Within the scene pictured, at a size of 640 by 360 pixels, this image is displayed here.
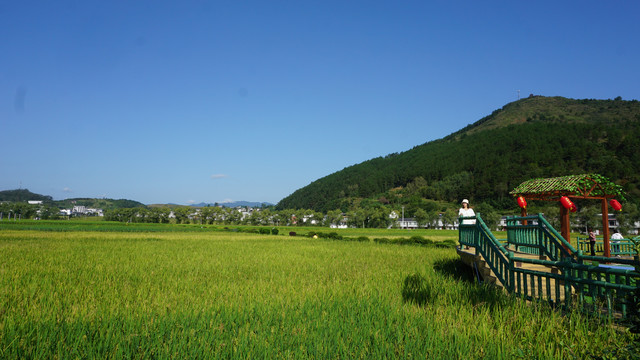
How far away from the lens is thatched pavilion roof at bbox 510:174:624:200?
451 inches

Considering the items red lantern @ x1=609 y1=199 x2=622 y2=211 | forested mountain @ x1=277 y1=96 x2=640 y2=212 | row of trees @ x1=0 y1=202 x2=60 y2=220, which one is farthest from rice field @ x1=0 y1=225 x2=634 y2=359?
row of trees @ x1=0 y1=202 x2=60 y2=220

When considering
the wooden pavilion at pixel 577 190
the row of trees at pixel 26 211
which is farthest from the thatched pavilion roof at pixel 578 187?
the row of trees at pixel 26 211

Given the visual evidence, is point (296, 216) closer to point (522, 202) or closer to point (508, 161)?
point (508, 161)

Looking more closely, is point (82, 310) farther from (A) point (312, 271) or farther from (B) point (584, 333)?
(B) point (584, 333)

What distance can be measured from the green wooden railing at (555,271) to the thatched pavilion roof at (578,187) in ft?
5.86

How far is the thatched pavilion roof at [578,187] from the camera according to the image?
451 inches

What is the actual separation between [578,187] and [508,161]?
132460 millimetres

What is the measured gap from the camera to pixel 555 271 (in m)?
7.90

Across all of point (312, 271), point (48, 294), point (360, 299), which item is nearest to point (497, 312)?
point (360, 299)

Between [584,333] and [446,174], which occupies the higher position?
[446,174]

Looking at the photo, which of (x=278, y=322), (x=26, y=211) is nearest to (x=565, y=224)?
(x=278, y=322)

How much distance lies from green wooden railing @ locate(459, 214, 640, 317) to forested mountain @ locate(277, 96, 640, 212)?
9631 centimetres

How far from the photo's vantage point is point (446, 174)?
15225 cm

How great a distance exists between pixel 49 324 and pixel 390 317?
5.04 meters
